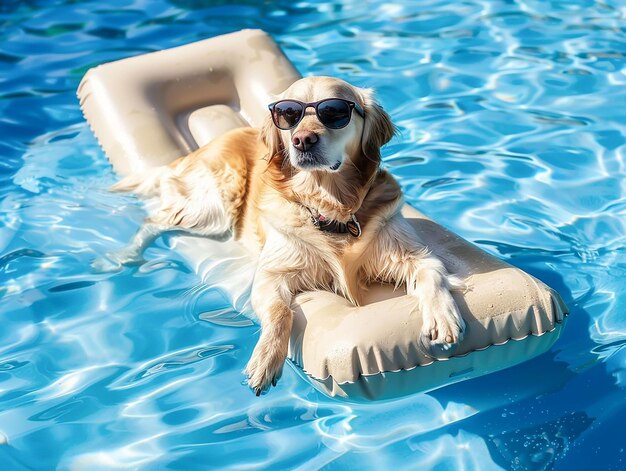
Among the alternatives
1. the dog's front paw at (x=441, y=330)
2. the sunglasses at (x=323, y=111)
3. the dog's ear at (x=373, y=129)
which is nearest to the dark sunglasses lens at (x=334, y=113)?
the sunglasses at (x=323, y=111)

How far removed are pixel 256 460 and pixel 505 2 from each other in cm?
603

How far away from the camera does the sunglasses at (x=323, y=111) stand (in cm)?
342

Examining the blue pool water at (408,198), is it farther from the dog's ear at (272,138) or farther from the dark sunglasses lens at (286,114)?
the dark sunglasses lens at (286,114)

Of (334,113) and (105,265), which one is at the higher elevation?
(334,113)

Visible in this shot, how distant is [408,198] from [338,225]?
1.52m

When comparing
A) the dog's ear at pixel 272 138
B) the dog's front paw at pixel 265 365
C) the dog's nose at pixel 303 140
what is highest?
the dog's nose at pixel 303 140

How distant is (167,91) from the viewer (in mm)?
5262

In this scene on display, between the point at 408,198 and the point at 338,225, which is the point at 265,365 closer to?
the point at 338,225

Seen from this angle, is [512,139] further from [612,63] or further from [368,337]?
[368,337]

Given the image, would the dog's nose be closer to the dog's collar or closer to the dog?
the dog

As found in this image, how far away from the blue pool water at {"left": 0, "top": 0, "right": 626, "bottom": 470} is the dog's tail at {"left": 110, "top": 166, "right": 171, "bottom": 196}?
10cm

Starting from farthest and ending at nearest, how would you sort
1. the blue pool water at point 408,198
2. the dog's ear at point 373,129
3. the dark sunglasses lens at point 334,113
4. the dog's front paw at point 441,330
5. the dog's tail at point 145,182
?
the dog's tail at point 145,182
the dog's ear at point 373,129
the dark sunglasses lens at point 334,113
the blue pool water at point 408,198
the dog's front paw at point 441,330

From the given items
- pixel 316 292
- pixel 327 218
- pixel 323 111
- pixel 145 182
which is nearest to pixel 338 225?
pixel 327 218

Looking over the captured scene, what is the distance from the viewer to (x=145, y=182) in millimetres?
4859
